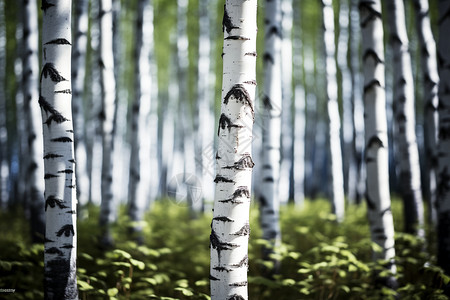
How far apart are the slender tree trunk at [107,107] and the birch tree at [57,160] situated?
106 inches

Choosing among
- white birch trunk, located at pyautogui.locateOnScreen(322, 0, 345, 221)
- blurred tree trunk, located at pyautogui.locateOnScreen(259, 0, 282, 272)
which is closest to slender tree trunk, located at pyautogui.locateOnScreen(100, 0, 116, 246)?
blurred tree trunk, located at pyautogui.locateOnScreen(259, 0, 282, 272)

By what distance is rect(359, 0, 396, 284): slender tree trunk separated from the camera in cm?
356

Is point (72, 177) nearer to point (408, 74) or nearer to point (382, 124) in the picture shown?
point (382, 124)

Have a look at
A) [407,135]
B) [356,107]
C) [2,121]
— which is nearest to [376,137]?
[407,135]

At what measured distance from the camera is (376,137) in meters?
3.59

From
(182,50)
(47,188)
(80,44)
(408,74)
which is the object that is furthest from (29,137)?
(182,50)

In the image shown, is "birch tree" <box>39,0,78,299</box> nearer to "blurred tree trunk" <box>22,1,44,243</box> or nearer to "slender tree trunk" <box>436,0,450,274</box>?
"blurred tree trunk" <box>22,1,44,243</box>

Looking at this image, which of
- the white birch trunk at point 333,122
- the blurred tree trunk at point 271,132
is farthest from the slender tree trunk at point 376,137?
the white birch trunk at point 333,122

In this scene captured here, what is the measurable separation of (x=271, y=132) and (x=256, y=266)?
1.92 meters

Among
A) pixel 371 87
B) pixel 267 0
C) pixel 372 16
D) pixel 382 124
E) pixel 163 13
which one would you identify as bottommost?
pixel 382 124

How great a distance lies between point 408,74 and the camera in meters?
5.34

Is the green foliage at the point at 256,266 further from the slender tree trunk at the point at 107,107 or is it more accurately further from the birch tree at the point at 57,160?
the slender tree trunk at the point at 107,107

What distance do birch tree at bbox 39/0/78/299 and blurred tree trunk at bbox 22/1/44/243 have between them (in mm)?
2342

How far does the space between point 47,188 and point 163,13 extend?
11641 millimetres
